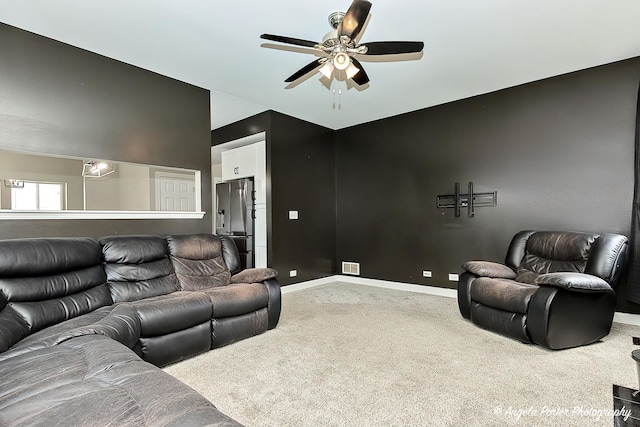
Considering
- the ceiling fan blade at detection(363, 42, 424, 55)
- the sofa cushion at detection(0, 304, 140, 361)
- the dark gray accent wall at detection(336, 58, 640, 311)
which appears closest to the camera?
the sofa cushion at detection(0, 304, 140, 361)

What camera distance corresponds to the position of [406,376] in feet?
7.08

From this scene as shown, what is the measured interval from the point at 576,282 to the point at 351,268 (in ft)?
11.6

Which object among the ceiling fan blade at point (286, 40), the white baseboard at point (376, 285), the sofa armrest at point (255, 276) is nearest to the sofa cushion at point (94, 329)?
the sofa armrest at point (255, 276)

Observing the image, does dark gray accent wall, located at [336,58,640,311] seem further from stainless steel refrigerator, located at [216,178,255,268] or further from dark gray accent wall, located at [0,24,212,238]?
dark gray accent wall, located at [0,24,212,238]

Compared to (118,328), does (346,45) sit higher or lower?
higher

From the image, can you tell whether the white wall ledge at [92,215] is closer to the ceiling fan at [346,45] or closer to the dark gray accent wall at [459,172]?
the dark gray accent wall at [459,172]

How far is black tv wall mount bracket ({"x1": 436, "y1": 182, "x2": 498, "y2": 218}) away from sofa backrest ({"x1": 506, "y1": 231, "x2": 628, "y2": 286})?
0.69 meters

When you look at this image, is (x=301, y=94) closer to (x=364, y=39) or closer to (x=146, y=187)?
(x=364, y=39)

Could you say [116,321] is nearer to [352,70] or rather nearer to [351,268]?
[352,70]

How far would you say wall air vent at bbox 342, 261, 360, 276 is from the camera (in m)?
5.57

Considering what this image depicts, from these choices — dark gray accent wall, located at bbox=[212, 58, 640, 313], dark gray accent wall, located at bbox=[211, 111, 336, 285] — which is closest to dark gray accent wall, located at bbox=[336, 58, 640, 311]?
dark gray accent wall, located at bbox=[212, 58, 640, 313]

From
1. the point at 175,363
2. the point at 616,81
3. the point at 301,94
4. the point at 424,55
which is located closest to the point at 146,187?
the point at 301,94

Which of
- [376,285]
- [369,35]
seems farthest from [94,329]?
[376,285]

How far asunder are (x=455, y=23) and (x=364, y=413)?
118 inches
